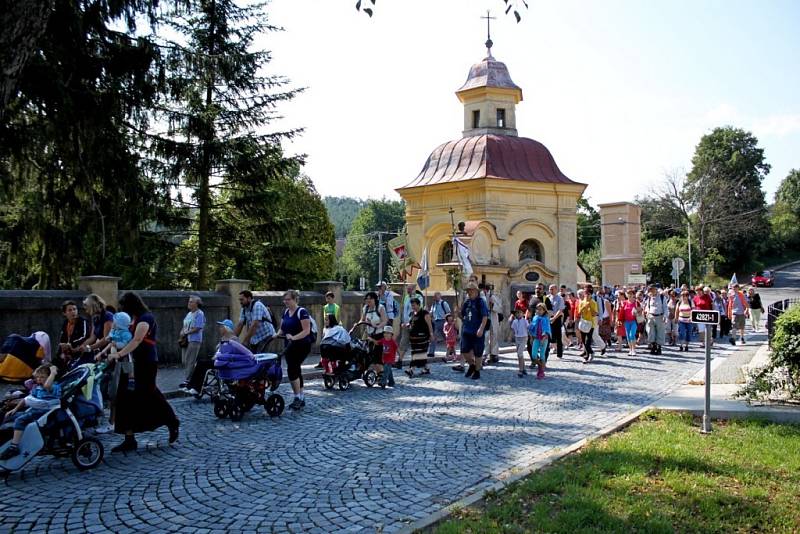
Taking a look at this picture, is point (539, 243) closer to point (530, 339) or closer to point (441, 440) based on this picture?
point (530, 339)

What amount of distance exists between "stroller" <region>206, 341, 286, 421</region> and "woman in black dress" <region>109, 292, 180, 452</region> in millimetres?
1507

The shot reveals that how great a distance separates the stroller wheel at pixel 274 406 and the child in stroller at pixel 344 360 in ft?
8.46

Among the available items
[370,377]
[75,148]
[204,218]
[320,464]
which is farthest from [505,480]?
[204,218]

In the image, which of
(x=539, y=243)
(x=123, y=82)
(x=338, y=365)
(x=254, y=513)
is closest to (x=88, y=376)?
(x=254, y=513)

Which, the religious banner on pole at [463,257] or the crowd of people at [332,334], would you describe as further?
the religious banner on pole at [463,257]

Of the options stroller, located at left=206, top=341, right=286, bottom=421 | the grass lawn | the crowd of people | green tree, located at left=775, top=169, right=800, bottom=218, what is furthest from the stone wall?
green tree, located at left=775, top=169, right=800, bottom=218

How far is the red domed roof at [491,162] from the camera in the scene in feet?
116

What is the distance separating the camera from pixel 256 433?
357 inches

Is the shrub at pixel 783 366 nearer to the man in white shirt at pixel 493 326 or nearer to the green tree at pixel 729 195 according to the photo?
the man in white shirt at pixel 493 326

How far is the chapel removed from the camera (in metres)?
34.6

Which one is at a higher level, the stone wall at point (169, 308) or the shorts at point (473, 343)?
the stone wall at point (169, 308)

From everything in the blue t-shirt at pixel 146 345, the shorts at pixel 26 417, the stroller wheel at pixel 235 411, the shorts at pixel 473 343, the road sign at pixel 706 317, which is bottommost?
the stroller wheel at pixel 235 411

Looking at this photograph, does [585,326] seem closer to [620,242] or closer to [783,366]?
[783,366]

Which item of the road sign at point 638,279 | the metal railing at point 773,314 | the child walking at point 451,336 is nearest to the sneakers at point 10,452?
the metal railing at point 773,314
